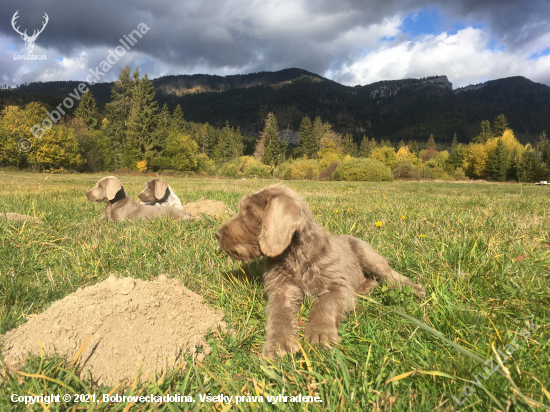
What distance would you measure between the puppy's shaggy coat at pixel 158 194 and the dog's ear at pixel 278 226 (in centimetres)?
635

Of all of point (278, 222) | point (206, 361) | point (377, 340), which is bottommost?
point (206, 361)

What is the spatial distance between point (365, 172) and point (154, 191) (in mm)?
35142

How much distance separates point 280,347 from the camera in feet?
6.64

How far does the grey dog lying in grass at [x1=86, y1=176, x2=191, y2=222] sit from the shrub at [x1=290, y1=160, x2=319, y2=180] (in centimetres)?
4144

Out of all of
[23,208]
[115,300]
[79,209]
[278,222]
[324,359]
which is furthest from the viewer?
[79,209]

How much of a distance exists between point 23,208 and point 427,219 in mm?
8442

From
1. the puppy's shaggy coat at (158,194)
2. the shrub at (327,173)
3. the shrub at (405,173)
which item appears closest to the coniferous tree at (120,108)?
the shrub at (327,173)

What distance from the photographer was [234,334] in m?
2.25

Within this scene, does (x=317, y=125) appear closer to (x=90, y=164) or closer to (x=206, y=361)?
(x=90, y=164)

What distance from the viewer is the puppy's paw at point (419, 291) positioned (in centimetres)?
261

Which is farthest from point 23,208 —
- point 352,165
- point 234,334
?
point 352,165

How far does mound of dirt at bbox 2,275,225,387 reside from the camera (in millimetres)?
1790

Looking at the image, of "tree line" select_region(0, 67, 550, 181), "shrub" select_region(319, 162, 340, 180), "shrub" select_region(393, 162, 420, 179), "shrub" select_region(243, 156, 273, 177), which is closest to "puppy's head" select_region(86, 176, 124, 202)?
"tree line" select_region(0, 67, 550, 181)

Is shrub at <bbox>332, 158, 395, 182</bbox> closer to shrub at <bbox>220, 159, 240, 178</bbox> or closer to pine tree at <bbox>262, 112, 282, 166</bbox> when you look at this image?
shrub at <bbox>220, 159, 240, 178</bbox>
